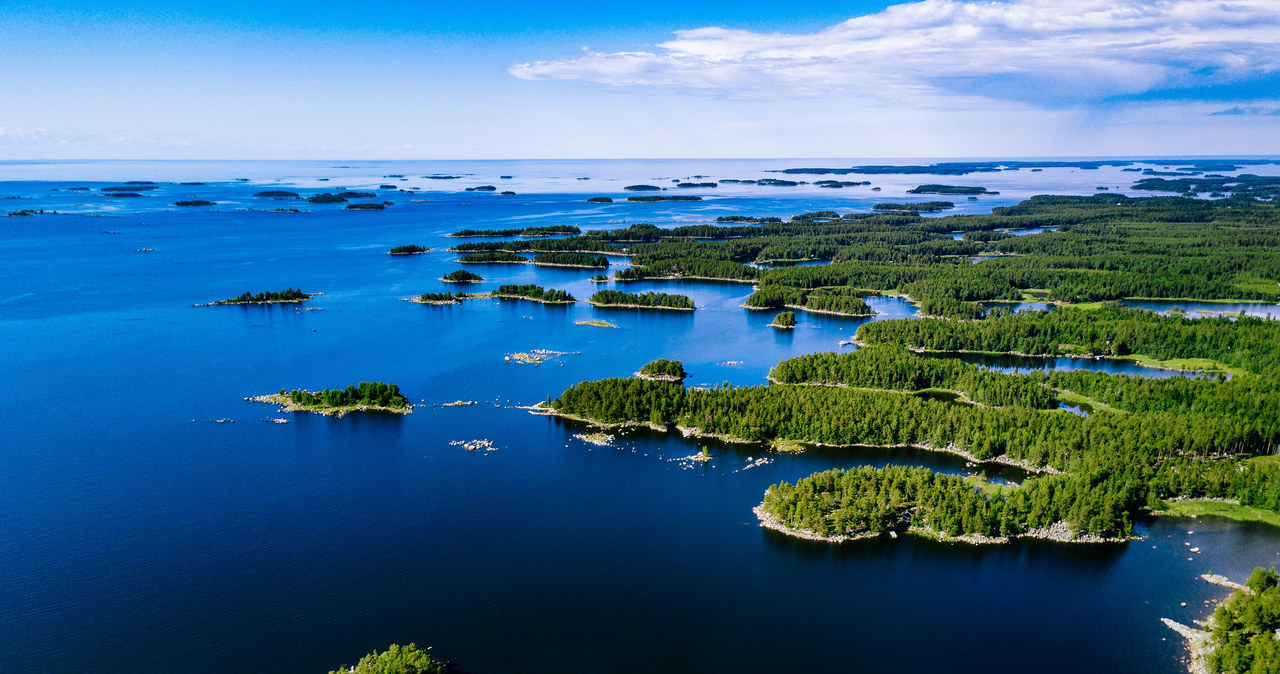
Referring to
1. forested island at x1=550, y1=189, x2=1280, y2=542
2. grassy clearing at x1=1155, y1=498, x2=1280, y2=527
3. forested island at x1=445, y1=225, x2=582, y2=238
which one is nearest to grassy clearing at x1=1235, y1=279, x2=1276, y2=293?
forested island at x1=550, y1=189, x2=1280, y2=542

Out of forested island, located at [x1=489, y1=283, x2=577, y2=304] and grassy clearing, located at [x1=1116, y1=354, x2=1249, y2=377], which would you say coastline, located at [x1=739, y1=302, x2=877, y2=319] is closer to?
forested island, located at [x1=489, y1=283, x2=577, y2=304]

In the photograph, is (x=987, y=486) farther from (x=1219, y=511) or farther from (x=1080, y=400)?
(x=1080, y=400)

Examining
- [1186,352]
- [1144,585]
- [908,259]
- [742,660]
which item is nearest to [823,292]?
[908,259]

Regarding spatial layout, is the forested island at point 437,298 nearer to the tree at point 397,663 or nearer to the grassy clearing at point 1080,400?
the grassy clearing at point 1080,400

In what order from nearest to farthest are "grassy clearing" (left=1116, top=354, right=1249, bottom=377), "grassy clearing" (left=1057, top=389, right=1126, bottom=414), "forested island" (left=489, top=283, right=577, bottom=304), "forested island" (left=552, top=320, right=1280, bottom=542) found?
1. "forested island" (left=552, top=320, right=1280, bottom=542)
2. "grassy clearing" (left=1057, top=389, right=1126, bottom=414)
3. "grassy clearing" (left=1116, top=354, right=1249, bottom=377)
4. "forested island" (left=489, top=283, right=577, bottom=304)

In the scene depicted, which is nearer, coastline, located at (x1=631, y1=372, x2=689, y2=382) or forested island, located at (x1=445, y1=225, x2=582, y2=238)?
coastline, located at (x1=631, y1=372, x2=689, y2=382)

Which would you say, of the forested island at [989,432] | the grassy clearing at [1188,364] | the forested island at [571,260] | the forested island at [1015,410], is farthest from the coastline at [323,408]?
the forested island at [571,260]

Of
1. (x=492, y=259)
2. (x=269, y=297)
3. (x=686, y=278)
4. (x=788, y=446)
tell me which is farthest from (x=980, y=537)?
(x=492, y=259)
